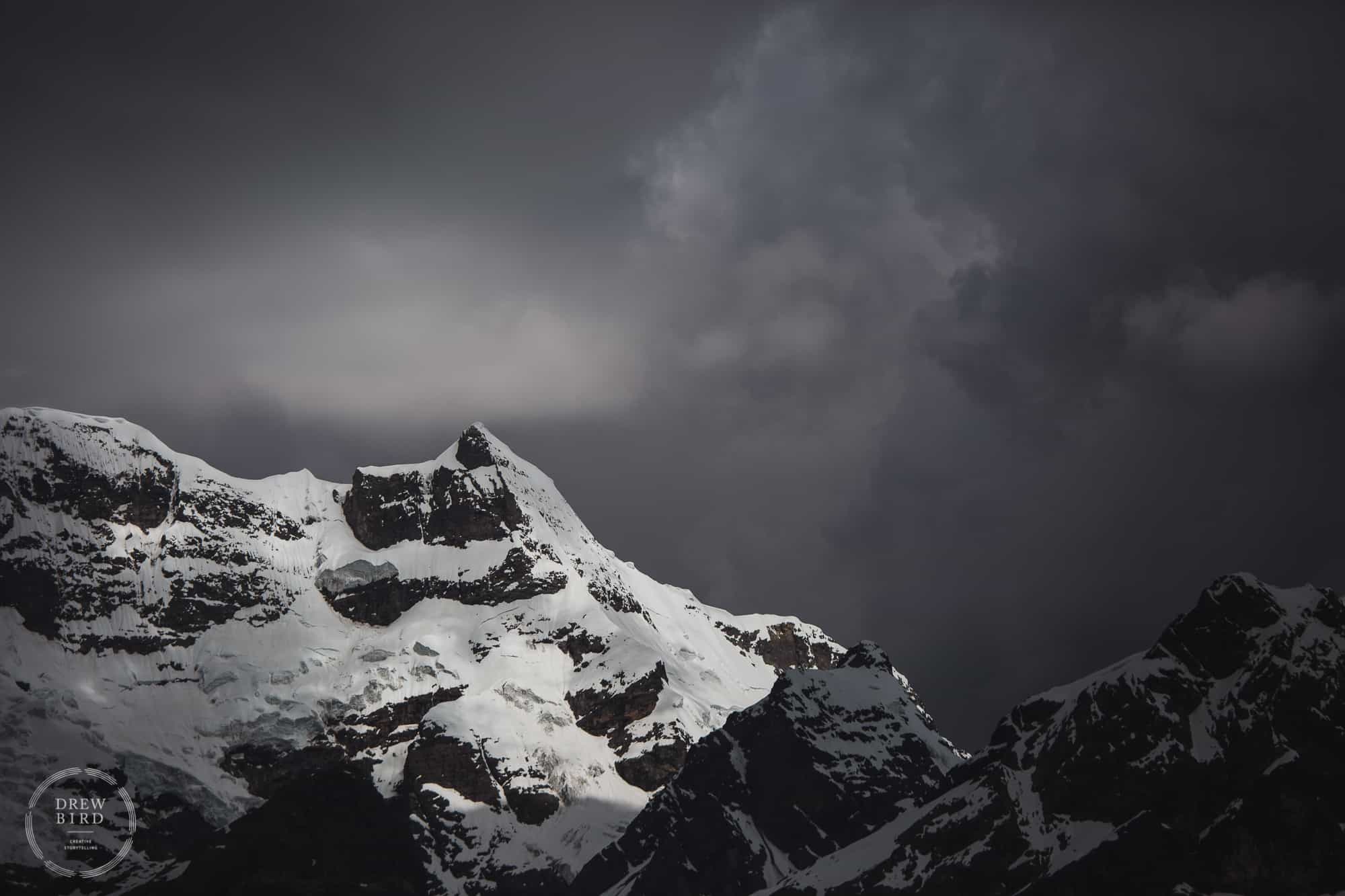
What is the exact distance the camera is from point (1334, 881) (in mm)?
199875
